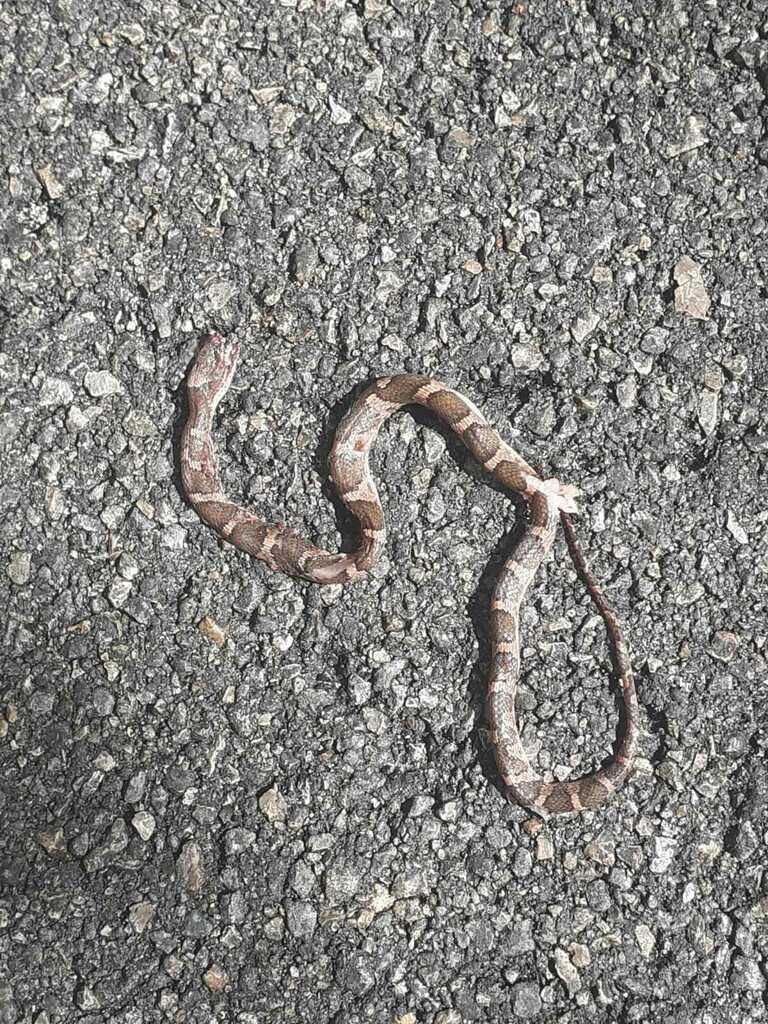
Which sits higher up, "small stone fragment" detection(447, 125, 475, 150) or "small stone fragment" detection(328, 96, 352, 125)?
"small stone fragment" detection(447, 125, 475, 150)

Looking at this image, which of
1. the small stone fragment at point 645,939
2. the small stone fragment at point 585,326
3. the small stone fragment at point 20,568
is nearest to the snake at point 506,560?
the small stone fragment at point 645,939

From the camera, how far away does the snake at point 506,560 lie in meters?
4.57

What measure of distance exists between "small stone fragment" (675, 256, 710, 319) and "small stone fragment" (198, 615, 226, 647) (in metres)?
2.53

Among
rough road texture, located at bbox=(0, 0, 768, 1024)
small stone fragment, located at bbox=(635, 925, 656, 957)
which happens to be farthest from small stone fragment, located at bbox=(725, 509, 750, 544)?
small stone fragment, located at bbox=(635, 925, 656, 957)

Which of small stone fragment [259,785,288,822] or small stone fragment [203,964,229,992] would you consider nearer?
small stone fragment [203,964,229,992]

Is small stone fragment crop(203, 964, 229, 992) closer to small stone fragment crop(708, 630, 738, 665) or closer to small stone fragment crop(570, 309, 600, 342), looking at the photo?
small stone fragment crop(708, 630, 738, 665)

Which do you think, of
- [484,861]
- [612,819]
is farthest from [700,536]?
[484,861]

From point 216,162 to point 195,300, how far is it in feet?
2.37

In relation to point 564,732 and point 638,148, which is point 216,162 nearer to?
point 638,148

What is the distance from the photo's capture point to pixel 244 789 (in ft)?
15.2

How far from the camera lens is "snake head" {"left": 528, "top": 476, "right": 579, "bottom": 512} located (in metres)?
4.90

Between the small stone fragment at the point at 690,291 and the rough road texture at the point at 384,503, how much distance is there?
16 millimetres

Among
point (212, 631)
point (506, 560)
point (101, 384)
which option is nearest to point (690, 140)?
point (506, 560)

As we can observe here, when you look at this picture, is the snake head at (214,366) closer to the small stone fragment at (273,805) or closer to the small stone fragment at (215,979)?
the small stone fragment at (273,805)
